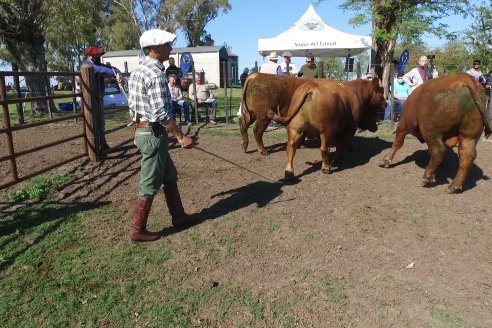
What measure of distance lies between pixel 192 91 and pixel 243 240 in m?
7.73

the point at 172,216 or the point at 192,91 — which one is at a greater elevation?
the point at 192,91

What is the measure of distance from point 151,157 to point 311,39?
37.0ft

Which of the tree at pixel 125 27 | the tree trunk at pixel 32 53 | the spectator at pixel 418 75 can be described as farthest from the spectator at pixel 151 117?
the tree at pixel 125 27

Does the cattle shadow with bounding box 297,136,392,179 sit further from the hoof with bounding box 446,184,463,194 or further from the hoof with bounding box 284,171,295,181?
the hoof with bounding box 446,184,463,194

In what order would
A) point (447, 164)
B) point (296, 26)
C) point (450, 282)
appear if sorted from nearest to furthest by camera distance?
point (450, 282), point (447, 164), point (296, 26)

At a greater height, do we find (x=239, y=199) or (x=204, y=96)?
(x=204, y=96)

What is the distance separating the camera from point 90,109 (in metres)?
6.34

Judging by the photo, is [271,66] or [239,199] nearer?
[239,199]

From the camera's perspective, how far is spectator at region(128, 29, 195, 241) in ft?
11.2

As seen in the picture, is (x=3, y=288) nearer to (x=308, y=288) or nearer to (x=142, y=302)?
(x=142, y=302)

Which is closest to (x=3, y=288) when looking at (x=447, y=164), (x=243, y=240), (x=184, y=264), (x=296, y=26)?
(x=184, y=264)

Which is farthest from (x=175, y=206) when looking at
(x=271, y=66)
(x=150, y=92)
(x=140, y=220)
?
(x=271, y=66)

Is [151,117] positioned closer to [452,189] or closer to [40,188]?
[40,188]

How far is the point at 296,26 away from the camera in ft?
46.0
